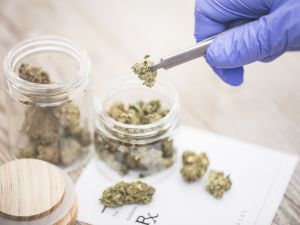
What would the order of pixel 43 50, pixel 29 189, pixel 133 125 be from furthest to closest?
pixel 43 50 → pixel 133 125 → pixel 29 189

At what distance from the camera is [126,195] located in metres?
1.07

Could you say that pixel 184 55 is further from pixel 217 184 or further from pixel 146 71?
pixel 217 184

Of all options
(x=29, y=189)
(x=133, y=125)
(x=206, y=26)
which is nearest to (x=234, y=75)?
(x=206, y=26)

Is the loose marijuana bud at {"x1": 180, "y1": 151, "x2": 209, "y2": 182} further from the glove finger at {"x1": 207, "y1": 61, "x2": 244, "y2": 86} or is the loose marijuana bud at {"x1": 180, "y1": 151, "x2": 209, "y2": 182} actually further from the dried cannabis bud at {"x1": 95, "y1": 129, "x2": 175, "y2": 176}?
the glove finger at {"x1": 207, "y1": 61, "x2": 244, "y2": 86}

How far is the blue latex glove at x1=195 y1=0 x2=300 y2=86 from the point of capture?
96 centimetres

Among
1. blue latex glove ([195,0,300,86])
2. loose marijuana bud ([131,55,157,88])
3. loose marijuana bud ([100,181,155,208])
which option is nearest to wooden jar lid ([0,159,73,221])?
loose marijuana bud ([100,181,155,208])

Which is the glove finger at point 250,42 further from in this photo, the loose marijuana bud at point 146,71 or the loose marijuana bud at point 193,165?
the loose marijuana bud at point 193,165

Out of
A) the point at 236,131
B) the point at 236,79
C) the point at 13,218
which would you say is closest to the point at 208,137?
the point at 236,131

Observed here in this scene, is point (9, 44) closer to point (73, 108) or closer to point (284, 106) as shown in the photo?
point (73, 108)

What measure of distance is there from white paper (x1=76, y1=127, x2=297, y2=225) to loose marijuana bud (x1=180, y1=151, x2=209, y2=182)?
17 mm

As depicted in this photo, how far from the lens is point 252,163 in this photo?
1.17 meters

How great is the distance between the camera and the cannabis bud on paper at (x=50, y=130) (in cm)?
110

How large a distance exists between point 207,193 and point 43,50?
42 centimetres

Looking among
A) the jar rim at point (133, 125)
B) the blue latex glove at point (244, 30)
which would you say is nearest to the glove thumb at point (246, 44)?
the blue latex glove at point (244, 30)
